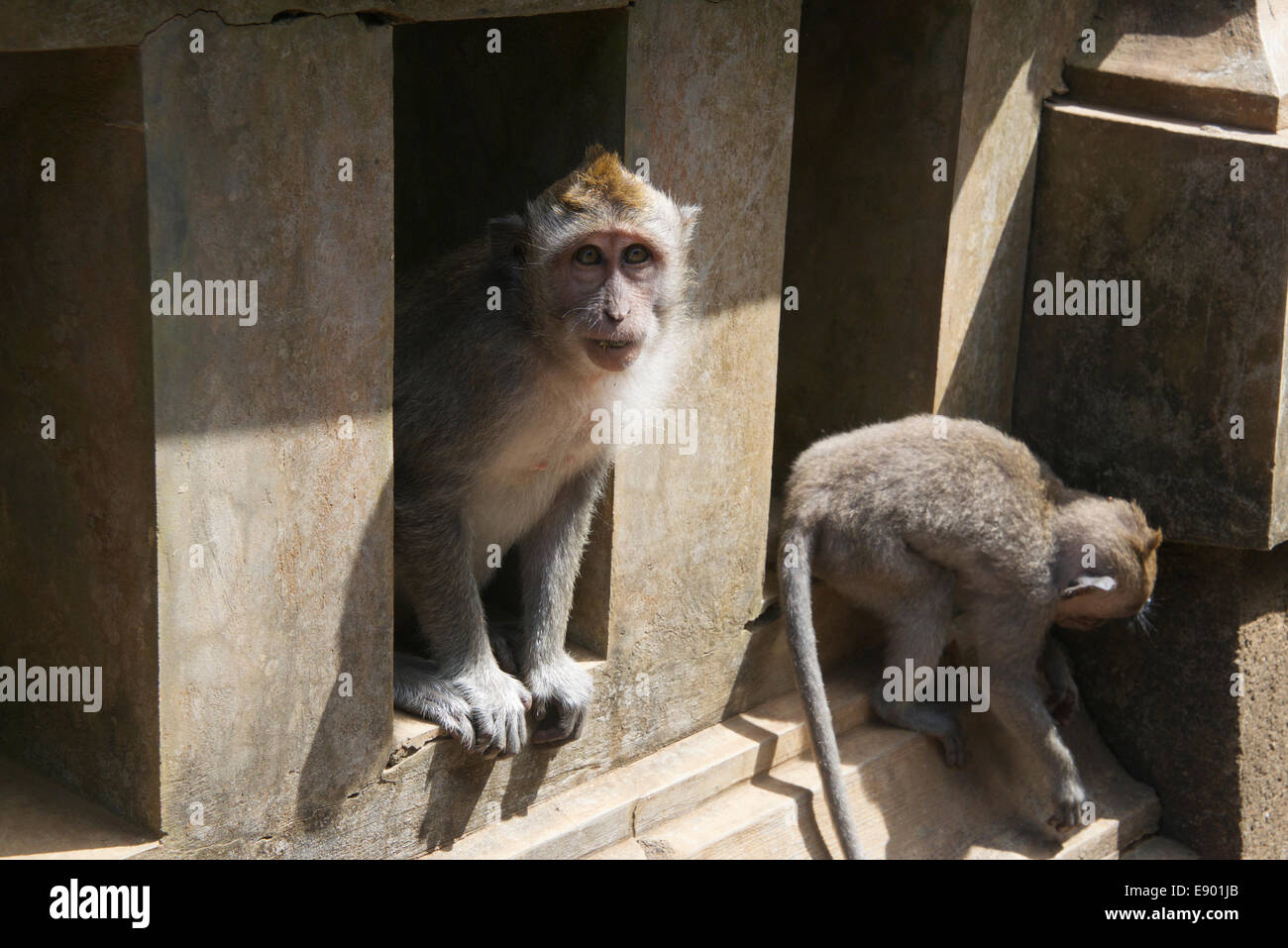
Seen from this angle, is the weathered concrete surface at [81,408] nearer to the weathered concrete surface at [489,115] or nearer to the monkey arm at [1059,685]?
the weathered concrete surface at [489,115]

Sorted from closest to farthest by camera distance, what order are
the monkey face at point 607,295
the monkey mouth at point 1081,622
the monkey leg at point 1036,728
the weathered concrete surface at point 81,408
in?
the weathered concrete surface at point 81,408, the monkey face at point 607,295, the monkey leg at point 1036,728, the monkey mouth at point 1081,622

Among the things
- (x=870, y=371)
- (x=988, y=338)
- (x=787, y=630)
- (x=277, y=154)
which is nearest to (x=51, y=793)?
(x=277, y=154)

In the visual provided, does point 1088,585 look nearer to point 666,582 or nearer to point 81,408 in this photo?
point 666,582

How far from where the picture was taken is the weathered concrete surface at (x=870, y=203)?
747cm

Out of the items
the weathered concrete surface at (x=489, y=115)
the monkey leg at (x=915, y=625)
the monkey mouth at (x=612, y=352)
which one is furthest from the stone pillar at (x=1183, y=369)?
the monkey mouth at (x=612, y=352)

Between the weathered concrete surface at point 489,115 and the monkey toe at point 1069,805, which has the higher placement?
the weathered concrete surface at point 489,115

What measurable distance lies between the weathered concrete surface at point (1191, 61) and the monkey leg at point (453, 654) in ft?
14.4

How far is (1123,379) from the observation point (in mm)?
7902

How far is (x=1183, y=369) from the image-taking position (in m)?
7.66

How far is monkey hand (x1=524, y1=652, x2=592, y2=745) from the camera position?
6266mm

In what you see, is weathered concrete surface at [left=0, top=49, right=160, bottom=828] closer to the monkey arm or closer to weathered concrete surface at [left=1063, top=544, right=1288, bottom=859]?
the monkey arm

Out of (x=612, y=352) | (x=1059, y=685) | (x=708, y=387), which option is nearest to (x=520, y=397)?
(x=612, y=352)

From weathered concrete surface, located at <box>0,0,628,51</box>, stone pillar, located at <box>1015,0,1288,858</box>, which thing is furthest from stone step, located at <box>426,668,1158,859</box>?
weathered concrete surface, located at <box>0,0,628,51</box>

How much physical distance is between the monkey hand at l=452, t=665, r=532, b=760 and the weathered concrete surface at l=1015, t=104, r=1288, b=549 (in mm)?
3751
